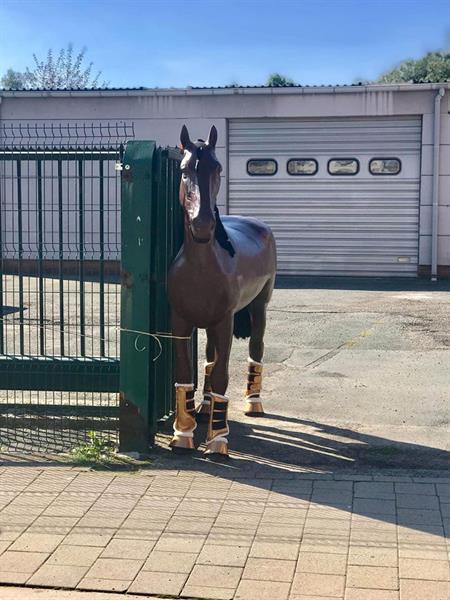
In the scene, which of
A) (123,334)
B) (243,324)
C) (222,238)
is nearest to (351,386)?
(243,324)

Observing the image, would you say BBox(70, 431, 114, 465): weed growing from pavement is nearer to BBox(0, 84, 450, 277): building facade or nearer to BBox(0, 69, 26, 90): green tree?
BBox(0, 84, 450, 277): building facade

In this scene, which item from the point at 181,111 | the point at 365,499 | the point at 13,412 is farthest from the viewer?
the point at 181,111

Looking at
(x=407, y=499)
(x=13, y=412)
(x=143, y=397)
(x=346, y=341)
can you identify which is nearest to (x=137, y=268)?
(x=143, y=397)

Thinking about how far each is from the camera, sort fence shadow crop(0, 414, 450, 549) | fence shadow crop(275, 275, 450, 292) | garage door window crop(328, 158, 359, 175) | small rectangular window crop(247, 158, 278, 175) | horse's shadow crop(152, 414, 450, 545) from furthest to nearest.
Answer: small rectangular window crop(247, 158, 278, 175), garage door window crop(328, 158, 359, 175), fence shadow crop(275, 275, 450, 292), horse's shadow crop(152, 414, 450, 545), fence shadow crop(0, 414, 450, 549)

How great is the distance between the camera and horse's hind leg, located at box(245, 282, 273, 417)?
7.57 metres

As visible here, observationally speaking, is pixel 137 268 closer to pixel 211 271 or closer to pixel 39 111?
pixel 211 271

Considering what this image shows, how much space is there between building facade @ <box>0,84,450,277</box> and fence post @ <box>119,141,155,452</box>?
524 inches

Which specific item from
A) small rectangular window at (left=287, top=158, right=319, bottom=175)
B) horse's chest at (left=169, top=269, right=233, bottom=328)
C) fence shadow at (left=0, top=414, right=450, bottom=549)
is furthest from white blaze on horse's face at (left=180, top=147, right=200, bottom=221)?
small rectangular window at (left=287, top=158, right=319, bottom=175)

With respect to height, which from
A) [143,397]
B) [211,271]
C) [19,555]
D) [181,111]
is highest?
[181,111]

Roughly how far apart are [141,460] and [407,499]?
2.03 meters

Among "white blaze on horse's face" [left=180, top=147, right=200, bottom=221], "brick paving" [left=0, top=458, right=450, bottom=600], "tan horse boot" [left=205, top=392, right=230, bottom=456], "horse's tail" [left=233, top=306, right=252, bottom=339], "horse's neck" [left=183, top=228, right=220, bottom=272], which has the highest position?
"white blaze on horse's face" [left=180, top=147, right=200, bottom=221]

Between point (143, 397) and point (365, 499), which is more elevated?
point (143, 397)

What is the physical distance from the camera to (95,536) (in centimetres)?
478

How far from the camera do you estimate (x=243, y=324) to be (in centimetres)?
779
